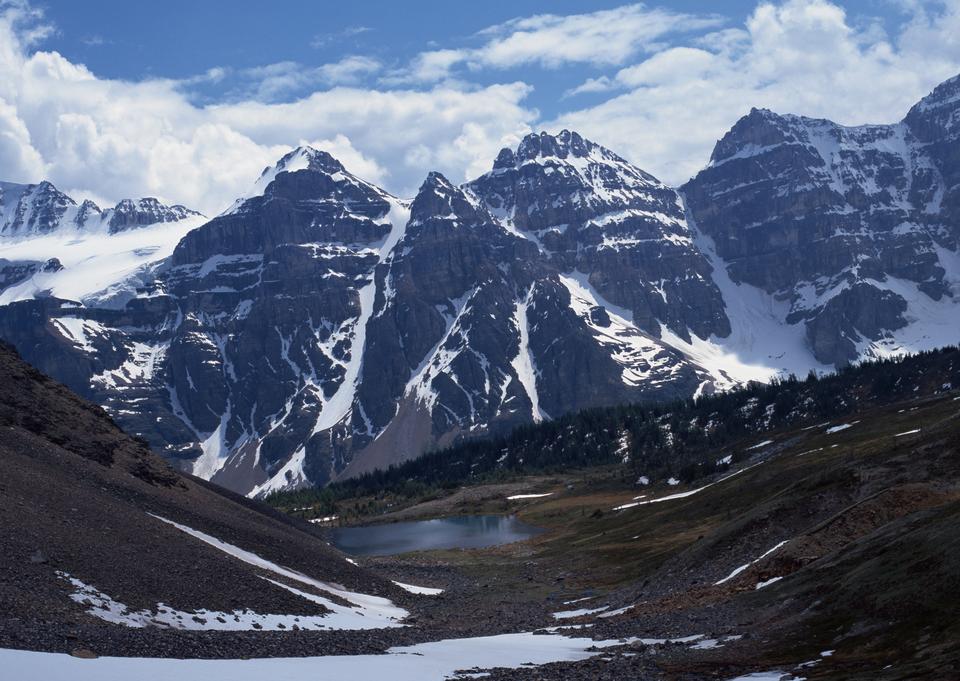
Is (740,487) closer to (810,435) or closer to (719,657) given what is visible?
(810,435)

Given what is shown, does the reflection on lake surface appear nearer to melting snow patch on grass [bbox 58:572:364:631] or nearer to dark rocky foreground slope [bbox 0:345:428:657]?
dark rocky foreground slope [bbox 0:345:428:657]

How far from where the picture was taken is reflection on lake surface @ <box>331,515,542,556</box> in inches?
6275

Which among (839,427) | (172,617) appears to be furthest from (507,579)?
(839,427)

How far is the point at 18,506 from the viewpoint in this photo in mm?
57875

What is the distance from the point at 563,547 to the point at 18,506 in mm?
77883

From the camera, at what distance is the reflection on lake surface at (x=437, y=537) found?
159375 millimetres

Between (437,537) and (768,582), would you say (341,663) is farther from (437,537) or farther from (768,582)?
(437,537)

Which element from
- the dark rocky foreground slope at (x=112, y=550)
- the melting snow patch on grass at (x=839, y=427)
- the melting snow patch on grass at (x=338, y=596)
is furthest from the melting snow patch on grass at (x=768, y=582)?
the melting snow patch on grass at (x=839, y=427)

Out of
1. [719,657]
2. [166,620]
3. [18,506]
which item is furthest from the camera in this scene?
[18,506]

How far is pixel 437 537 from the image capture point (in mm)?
176500

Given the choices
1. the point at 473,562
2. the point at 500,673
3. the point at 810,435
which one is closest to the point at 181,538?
the point at 500,673

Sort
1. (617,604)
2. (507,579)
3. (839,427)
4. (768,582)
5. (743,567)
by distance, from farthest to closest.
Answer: (839,427) < (507,579) < (617,604) < (743,567) < (768,582)

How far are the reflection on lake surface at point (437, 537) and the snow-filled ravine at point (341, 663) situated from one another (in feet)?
325

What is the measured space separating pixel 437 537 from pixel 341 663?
438 feet
